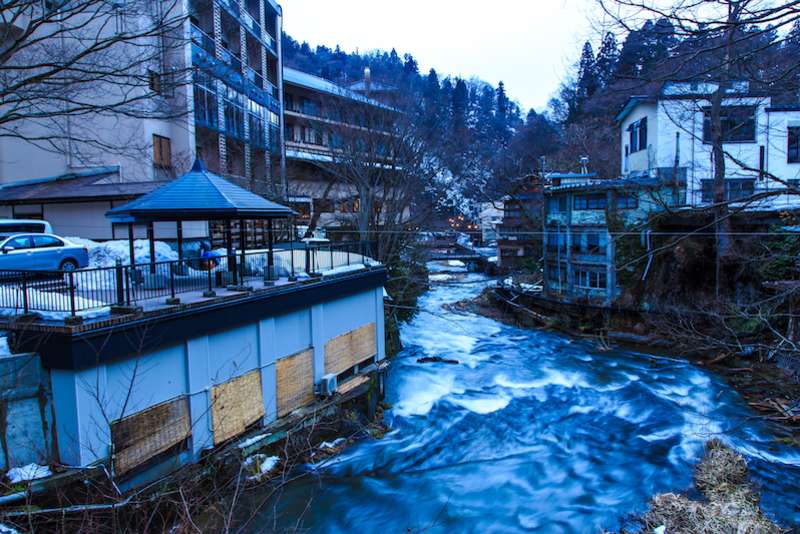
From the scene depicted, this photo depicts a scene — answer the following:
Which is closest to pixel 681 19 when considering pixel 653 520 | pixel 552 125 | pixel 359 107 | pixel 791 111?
pixel 653 520

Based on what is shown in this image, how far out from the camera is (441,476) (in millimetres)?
12891

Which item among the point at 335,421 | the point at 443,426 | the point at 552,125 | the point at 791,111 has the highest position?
the point at 552,125

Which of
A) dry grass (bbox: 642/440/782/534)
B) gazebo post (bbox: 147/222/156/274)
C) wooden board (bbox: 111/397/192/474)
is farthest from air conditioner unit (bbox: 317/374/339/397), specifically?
dry grass (bbox: 642/440/782/534)

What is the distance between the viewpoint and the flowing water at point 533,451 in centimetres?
1118

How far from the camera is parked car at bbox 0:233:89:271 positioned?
49.0 ft

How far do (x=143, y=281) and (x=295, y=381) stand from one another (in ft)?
14.6

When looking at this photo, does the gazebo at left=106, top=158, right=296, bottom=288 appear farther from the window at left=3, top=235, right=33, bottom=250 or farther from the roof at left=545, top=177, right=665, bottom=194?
the roof at left=545, top=177, right=665, bottom=194

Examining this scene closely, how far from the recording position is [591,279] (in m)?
30.5

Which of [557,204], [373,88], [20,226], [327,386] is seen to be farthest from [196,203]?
[557,204]

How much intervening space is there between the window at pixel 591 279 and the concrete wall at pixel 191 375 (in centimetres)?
1869

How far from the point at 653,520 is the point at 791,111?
88.2 feet

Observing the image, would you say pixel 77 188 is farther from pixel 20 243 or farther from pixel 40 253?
pixel 40 253

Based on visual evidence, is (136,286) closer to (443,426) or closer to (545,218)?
(443,426)

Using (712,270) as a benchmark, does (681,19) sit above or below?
above
